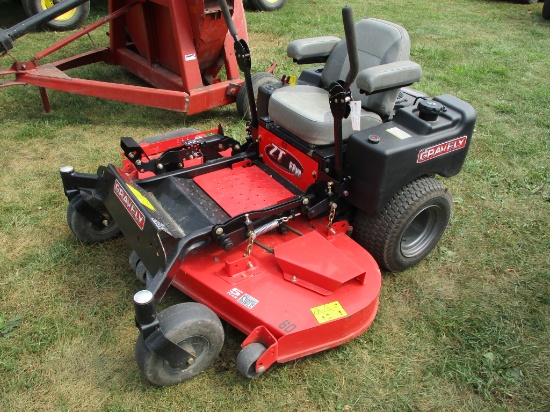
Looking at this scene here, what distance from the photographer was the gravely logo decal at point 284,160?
3.08m

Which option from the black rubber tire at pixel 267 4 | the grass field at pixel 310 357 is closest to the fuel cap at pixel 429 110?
the grass field at pixel 310 357

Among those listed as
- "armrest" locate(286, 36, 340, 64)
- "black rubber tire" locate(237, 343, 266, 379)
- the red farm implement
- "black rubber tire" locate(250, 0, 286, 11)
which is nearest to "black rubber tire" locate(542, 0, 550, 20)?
"black rubber tire" locate(250, 0, 286, 11)

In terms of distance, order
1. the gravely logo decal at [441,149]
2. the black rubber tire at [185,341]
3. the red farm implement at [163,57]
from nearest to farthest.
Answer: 1. the black rubber tire at [185,341]
2. the gravely logo decal at [441,149]
3. the red farm implement at [163,57]

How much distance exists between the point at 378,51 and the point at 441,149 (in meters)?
0.77

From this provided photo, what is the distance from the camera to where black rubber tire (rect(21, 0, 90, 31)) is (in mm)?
7035

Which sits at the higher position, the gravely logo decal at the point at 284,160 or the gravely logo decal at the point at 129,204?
the gravely logo decal at the point at 129,204

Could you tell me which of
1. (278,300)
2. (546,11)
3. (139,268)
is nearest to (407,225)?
(278,300)

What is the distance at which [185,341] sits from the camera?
88.3 inches

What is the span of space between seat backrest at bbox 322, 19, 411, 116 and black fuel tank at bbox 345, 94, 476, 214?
211mm

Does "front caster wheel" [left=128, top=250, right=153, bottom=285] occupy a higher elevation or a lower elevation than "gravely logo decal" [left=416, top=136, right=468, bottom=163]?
lower

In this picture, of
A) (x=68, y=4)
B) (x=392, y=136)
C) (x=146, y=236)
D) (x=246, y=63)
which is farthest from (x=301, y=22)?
(x=146, y=236)

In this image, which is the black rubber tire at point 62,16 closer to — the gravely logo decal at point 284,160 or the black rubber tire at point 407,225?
the gravely logo decal at point 284,160

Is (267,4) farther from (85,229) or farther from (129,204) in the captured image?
(129,204)

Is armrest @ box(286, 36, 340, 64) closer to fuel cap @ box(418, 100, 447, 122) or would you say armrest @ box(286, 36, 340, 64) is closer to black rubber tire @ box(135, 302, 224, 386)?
fuel cap @ box(418, 100, 447, 122)
